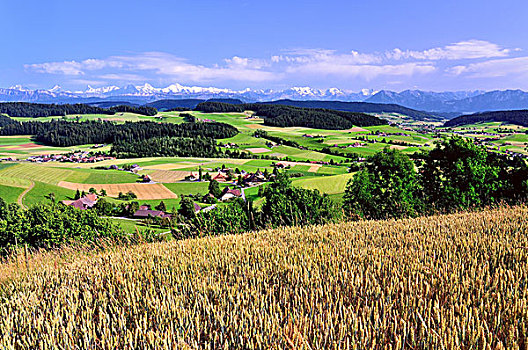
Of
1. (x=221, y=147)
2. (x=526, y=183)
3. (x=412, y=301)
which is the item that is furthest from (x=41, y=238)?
(x=221, y=147)

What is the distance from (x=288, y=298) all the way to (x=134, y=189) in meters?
76.5

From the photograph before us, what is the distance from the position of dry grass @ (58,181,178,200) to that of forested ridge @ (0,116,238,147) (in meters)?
80.4

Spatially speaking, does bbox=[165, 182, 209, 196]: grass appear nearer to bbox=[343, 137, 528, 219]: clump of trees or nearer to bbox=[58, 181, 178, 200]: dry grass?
bbox=[58, 181, 178, 200]: dry grass

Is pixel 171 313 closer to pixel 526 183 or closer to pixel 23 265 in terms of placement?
pixel 23 265

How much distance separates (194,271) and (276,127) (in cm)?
19042

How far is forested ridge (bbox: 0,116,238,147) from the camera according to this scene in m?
158

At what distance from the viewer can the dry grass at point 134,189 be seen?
70375 mm

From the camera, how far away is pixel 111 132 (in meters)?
166

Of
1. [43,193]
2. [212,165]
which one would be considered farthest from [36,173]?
[212,165]

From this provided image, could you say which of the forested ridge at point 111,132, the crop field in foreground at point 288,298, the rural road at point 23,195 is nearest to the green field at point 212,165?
the rural road at point 23,195

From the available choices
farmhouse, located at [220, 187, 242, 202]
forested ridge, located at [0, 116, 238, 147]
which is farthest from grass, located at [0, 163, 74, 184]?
forested ridge, located at [0, 116, 238, 147]

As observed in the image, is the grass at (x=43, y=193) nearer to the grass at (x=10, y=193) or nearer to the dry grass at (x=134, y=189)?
the grass at (x=10, y=193)

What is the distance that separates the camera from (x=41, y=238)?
3014 cm

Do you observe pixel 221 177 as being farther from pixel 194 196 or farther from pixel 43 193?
pixel 43 193
